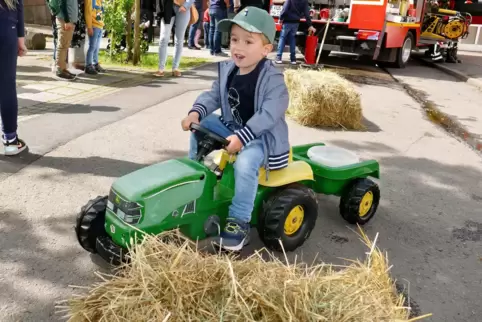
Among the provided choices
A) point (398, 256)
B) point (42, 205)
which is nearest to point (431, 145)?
point (398, 256)

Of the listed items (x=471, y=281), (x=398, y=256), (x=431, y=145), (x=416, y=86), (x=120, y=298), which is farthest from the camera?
(x=416, y=86)

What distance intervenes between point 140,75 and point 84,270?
20.1ft

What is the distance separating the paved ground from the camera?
2.75 metres

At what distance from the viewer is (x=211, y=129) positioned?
10.5 feet

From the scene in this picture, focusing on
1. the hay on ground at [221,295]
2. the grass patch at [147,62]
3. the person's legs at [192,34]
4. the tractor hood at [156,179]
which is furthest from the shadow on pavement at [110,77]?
the hay on ground at [221,295]

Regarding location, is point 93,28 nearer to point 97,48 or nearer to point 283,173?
point 97,48

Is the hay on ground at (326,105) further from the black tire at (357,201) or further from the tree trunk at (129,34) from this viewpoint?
the tree trunk at (129,34)

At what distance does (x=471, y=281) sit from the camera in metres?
3.00

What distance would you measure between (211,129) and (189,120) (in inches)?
8.7

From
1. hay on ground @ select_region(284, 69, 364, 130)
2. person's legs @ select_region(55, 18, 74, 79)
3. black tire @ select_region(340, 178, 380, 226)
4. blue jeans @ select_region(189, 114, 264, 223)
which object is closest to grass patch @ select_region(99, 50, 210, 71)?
person's legs @ select_region(55, 18, 74, 79)

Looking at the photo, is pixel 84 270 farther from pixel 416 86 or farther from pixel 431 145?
pixel 416 86

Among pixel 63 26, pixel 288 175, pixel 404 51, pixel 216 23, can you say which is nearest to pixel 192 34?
pixel 216 23

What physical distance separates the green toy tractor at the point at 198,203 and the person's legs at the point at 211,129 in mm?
70

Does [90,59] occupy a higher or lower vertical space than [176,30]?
lower
